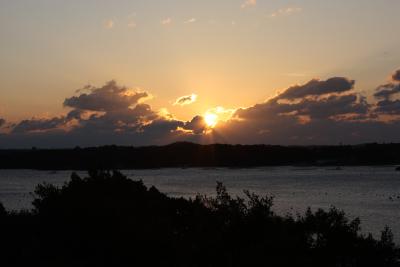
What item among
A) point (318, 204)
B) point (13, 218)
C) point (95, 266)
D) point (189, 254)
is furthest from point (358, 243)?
point (318, 204)

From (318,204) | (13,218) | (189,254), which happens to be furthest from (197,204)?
(318,204)

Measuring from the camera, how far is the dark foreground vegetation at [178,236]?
26.2 metres

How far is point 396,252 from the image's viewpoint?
28.6 metres

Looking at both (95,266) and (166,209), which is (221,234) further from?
(166,209)

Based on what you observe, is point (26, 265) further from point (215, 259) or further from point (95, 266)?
point (215, 259)

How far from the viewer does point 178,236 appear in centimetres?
3027

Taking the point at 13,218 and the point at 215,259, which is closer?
the point at 215,259

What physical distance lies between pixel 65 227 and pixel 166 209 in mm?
6358

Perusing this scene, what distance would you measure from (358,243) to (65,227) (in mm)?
17750

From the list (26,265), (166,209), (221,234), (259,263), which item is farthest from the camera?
(166,209)

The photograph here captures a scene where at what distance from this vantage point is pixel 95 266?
30641 millimetres

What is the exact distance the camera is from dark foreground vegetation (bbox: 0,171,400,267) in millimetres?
26156

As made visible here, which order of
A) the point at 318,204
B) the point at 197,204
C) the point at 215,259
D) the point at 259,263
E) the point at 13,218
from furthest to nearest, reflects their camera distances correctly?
1. the point at 318,204
2. the point at 13,218
3. the point at 197,204
4. the point at 215,259
5. the point at 259,263

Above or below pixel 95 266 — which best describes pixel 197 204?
above
